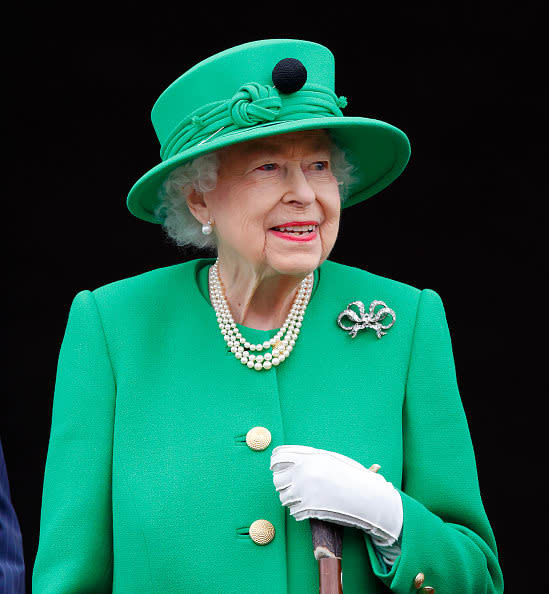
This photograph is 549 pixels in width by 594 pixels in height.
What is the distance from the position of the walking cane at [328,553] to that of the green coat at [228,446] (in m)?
0.11

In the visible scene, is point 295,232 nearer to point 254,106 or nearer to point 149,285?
point 254,106

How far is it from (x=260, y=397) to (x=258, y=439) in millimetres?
130

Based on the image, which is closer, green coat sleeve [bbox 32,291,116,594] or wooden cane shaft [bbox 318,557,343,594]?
Answer: wooden cane shaft [bbox 318,557,343,594]

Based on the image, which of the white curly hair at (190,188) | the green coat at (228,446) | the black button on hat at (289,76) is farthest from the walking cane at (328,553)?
the black button on hat at (289,76)

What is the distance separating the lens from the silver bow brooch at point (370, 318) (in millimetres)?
4051

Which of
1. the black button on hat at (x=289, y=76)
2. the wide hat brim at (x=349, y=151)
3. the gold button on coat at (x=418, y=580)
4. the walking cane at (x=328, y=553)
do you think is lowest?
the gold button on coat at (x=418, y=580)

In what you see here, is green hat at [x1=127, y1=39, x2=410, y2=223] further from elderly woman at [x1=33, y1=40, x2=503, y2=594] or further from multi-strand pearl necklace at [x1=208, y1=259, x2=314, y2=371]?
multi-strand pearl necklace at [x1=208, y1=259, x2=314, y2=371]

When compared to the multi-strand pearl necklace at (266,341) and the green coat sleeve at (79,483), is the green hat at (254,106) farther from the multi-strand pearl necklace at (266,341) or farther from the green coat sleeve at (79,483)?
the green coat sleeve at (79,483)

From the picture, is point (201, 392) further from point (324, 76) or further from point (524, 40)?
point (524, 40)

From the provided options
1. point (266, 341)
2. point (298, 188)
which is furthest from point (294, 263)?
point (266, 341)

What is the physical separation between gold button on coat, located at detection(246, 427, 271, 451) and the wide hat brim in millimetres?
678

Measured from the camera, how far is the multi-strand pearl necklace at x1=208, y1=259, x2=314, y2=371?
402 centimetres

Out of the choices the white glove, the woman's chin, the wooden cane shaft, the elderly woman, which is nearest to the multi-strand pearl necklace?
the elderly woman

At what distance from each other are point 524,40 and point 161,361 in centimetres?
207
